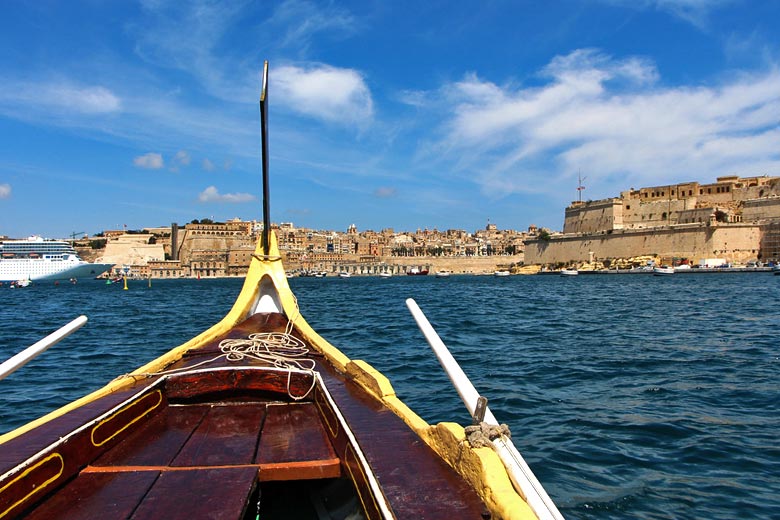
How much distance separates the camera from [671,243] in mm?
66000

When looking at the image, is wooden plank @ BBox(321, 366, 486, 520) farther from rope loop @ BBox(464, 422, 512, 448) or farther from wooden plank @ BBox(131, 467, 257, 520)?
wooden plank @ BBox(131, 467, 257, 520)

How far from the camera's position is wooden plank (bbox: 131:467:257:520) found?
2.21 m

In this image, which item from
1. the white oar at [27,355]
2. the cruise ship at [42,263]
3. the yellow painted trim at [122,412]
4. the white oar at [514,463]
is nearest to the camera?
the white oar at [514,463]

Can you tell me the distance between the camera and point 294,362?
460 centimetres

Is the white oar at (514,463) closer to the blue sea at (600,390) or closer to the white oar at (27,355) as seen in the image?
the blue sea at (600,390)

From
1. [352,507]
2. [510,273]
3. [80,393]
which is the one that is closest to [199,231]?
[510,273]

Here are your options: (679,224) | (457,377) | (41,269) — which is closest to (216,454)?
(457,377)

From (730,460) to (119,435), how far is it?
4.99m

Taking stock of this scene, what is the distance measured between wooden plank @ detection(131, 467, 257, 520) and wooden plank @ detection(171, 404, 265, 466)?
0.32 m

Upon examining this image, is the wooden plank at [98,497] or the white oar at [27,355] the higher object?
the white oar at [27,355]

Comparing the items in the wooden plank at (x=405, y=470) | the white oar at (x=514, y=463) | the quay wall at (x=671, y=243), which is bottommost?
the wooden plank at (x=405, y=470)

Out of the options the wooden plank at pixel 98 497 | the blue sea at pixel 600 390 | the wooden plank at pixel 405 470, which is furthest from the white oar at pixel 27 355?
the blue sea at pixel 600 390

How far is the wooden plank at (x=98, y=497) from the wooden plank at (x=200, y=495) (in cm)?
6

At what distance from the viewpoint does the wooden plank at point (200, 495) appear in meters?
2.21
